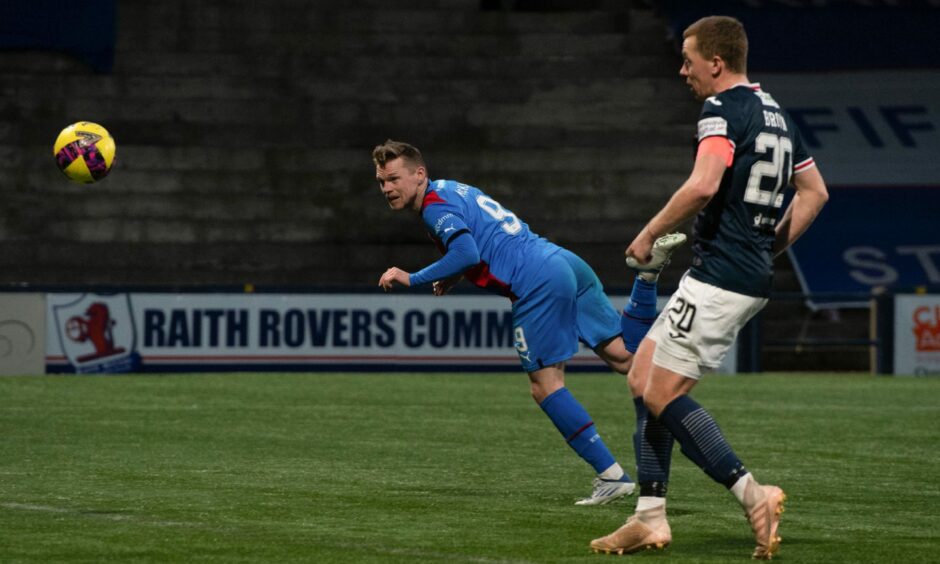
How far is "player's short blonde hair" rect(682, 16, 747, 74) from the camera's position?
6062 mm

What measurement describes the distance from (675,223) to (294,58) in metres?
18.6

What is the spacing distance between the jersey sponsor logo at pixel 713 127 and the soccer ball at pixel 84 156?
4.53 m

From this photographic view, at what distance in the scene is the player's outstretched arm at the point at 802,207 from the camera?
6441 millimetres

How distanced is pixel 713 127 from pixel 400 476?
3.89 metres

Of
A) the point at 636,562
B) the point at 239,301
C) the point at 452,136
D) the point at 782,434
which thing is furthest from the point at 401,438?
the point at 452,136

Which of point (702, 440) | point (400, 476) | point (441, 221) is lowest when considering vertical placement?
point (400, 476)

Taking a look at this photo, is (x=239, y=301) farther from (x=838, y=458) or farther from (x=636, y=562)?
(x=636, y=562)

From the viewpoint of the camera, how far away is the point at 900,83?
25.4m

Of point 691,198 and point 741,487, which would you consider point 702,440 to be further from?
point 691,198

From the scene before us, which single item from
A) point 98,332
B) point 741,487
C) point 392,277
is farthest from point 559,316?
point 98,332

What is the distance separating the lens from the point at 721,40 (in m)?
6.06

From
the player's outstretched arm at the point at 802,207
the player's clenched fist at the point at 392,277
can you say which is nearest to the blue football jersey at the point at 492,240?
the player's clenched fist at the point at 392,277

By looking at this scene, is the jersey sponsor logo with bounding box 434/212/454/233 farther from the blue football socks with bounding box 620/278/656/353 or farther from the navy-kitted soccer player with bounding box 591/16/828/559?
the navy-kitted soccer player with bounding box 591/16/828/559

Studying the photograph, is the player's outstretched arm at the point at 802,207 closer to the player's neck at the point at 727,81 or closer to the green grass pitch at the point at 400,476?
the player's neck at the point at 727,81
